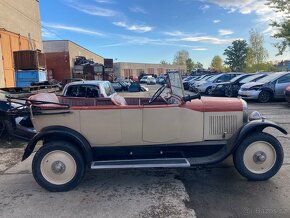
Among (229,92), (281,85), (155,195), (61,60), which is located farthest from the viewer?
(61,60)

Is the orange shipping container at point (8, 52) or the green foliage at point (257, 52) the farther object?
the green foliage at point (257, 52)

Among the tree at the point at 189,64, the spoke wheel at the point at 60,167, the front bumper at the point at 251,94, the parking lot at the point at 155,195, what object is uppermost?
the tree at the point at 189,64

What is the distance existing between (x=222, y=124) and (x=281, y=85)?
A: 10.3 metres

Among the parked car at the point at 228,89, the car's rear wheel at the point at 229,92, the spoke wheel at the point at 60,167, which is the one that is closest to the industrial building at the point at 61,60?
the parked car at the point at 228,89

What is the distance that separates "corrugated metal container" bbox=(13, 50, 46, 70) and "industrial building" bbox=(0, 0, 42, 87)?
2.60 ft

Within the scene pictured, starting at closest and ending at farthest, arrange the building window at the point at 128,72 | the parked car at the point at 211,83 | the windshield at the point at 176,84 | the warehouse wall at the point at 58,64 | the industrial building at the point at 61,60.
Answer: the windshield at the point at 176,84, the parked car at the point at 211,83, the industrial building at the point at 61,60, the warehouse wall at the point at 58,64, the building window at the point at 128,72

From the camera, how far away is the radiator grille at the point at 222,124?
4426mm

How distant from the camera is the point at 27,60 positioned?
52.7 ft

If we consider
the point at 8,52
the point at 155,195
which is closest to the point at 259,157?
the point at 155,195

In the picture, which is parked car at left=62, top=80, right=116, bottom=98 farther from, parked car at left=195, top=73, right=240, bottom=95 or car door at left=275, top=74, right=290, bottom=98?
parked car at left=195, top=73, right=240, bottom=95

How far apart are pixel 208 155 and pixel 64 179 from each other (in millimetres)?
2228

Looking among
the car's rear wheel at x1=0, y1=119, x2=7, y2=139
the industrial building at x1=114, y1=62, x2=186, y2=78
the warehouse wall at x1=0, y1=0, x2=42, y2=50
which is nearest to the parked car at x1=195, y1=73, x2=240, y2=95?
the warehouse wall at x1=0, y1=0, x2=42, y2=50

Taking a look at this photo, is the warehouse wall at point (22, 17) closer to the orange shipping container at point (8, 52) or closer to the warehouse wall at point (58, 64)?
the orange shipping container at point (8, 52)

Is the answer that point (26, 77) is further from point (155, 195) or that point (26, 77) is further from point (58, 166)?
point (155, 195)
